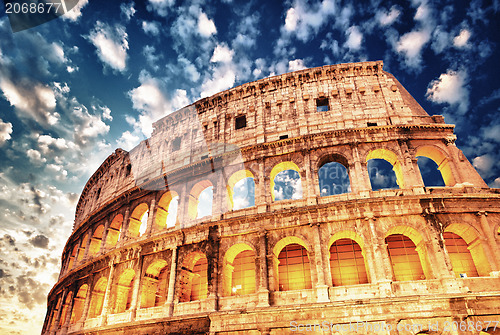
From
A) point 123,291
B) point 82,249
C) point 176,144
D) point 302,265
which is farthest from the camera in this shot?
point 82,249

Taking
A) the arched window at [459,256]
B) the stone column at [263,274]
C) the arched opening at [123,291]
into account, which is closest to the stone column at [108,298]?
the arched opening at [123,291]

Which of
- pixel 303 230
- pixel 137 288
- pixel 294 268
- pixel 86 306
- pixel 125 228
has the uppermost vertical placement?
pixel 125 228

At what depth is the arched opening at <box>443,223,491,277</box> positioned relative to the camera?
1271 centimetres

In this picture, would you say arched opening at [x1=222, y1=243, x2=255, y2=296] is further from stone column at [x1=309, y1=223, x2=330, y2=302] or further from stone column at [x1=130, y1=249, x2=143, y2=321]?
stone column at [x1=130, y1=249, x2=143, y2=321]

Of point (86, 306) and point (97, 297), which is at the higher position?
point (97, 297)

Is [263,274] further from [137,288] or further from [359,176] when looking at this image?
[137,288]

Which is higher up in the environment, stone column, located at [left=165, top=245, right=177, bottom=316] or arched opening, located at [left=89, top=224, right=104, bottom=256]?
arched opening, located at [left=89, top=224, right=104, bottom=256]

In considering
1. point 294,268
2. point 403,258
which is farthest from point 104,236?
point 403,258

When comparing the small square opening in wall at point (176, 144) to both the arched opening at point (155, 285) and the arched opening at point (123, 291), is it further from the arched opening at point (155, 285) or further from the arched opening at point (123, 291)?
the arched opening at point (123, 291)

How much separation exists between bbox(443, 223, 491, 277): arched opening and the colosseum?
53mm

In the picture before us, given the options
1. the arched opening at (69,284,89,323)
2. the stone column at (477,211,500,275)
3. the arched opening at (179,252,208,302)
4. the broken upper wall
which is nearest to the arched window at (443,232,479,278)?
the stone column at (477,211,500,275)

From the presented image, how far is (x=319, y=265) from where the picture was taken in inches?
507

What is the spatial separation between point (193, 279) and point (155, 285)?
2355 millimetres

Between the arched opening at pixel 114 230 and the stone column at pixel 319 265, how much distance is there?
1297 centimetres
